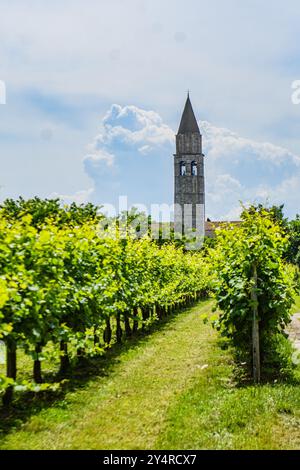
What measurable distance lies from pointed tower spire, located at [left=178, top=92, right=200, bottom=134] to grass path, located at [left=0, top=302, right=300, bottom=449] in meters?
82.4

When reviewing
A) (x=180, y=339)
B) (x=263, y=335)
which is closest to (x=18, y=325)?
(x=263, y=335)

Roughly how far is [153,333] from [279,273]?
26.4 feet

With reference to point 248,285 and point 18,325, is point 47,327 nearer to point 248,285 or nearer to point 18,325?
point 18,325

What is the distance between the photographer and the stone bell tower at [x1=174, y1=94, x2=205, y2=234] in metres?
89.2

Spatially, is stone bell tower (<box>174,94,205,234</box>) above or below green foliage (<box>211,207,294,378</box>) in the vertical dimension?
above

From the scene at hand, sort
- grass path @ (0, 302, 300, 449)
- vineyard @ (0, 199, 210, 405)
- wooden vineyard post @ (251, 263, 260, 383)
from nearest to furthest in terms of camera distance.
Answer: grass path @ (0, 302, 300, 449), vineyard @ (0, 199, 210, 405), wooden vineyard post @ (251, 263, 260, 383)

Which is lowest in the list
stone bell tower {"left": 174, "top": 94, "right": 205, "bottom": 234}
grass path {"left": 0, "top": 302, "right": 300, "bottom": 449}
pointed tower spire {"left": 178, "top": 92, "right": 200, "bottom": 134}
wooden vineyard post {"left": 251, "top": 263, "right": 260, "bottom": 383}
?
grass path {"left": 0, "top": 302, "right": 300, "bottom": 449}

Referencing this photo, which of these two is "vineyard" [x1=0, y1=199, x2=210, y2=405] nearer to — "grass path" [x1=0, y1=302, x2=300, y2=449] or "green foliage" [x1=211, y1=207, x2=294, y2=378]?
"grass path" [x1=0, y1=302, x2=300, y2=449]

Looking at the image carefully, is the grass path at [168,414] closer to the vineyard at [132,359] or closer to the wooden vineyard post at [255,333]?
the vineyard at [132,359]

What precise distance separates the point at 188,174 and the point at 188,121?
998cm

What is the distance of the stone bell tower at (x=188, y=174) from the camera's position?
89188 mm

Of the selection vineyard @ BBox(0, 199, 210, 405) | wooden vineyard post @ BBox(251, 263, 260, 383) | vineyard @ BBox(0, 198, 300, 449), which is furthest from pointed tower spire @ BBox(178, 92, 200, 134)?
wooden vineyard post @ BBox(251, 263, 260, 383)

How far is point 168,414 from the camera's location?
6938 mm

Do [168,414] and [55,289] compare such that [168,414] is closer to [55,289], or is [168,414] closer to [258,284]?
[55,289]
